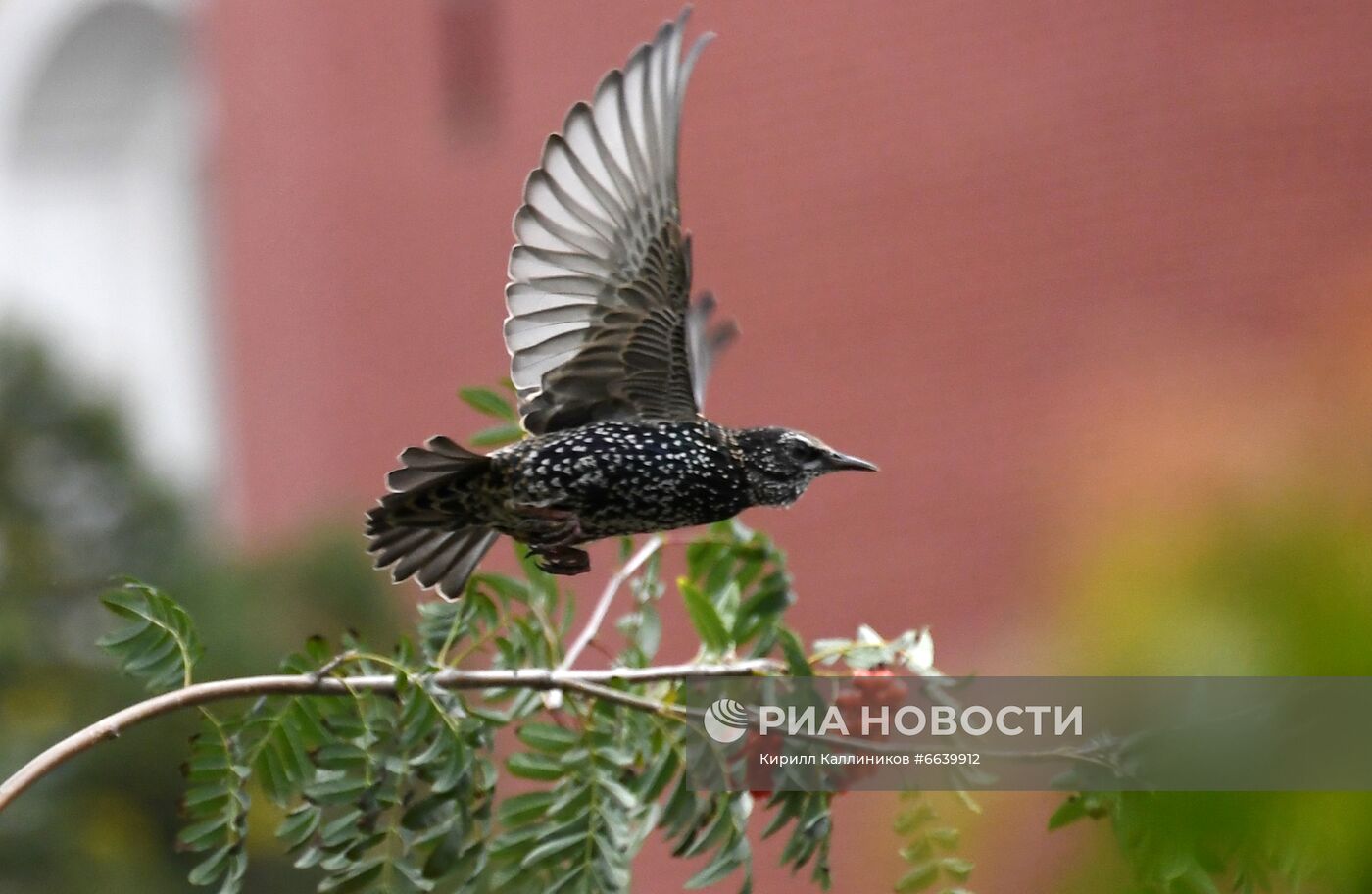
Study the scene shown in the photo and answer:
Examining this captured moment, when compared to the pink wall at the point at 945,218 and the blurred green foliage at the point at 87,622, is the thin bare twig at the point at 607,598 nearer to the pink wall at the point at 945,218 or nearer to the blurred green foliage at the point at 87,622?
the blurred green foliage at the point at 87,622

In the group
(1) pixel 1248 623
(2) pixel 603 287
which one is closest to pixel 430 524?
(2) pixel 603 287

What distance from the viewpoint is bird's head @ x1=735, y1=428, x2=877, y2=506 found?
163 cm

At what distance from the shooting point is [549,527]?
5.39ft

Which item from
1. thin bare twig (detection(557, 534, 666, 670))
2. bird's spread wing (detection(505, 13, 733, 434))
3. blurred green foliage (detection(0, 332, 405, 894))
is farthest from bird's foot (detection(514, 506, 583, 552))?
blurred green foliage (detection(0, 332, 405, 894))

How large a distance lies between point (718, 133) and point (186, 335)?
6236mm

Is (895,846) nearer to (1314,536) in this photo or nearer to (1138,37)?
(1314,536)

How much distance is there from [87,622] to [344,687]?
4.00 m

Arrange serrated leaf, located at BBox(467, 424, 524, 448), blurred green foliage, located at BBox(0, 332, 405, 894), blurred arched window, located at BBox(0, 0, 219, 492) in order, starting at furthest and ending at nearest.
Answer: blurred arched window, located at BBox(0, 0, 219, 492) < blurred green foliage, located at BBox(0, 332, 405, 894) < serrated leaf, located at BBox(467, 424, 524, 448)

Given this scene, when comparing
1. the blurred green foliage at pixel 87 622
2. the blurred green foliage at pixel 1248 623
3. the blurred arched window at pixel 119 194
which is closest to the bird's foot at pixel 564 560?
the blurred green foliage at pixel 1248 623

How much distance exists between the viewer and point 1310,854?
67cm

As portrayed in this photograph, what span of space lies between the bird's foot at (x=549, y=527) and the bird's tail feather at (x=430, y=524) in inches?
3.0

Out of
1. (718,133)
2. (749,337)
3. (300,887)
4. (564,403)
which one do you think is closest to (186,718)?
(300,887)

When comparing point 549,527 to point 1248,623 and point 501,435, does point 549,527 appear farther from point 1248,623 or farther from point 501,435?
point 1248,623

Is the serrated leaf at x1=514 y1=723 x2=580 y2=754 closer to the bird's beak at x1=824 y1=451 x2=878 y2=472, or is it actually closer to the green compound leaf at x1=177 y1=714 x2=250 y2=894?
the green compound leaf at x1=177 y1=714 x2=250 y2=894
